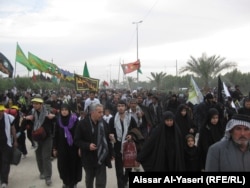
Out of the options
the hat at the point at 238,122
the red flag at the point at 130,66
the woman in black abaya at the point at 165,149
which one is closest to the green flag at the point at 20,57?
the red flag at the point at 130,66

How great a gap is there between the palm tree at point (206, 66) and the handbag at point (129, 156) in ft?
65.7

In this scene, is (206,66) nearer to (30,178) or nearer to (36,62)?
(36,62)

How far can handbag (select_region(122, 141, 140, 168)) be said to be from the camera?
19.8 feet

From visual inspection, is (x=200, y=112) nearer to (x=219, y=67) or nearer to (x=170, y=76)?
(x=219, y=67)

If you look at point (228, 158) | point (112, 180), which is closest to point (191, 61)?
point (112, 180)

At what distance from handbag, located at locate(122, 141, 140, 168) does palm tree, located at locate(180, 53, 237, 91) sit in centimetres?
2003

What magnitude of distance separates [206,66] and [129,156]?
20214 mm

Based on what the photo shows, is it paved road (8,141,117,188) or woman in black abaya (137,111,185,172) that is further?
paved road (8,141,117,188)

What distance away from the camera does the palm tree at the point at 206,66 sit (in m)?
25.2

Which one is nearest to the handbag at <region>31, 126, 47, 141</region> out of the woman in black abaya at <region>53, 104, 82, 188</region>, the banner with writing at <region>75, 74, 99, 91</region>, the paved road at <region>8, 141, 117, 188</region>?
the woman in black abaya at <region>53, 104, 82, 188</region>

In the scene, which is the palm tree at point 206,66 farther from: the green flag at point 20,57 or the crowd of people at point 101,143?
the crowd of people at point 101,143

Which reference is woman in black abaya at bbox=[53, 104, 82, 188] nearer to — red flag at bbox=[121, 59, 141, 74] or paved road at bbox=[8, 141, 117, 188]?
paved road at bbox=[8, 141, 117, 188]

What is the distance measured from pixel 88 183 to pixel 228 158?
2.82 metres

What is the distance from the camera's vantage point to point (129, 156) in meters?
6.03
